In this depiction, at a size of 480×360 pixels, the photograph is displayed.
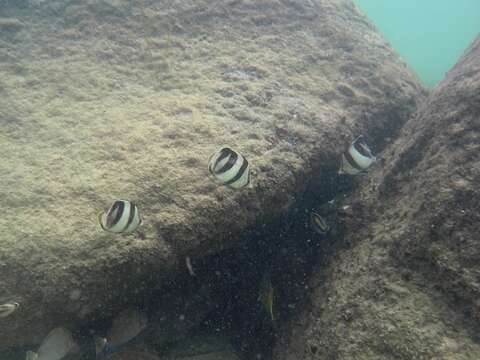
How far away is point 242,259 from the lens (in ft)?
15.6

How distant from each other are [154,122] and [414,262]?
131 inches

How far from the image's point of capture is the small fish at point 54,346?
11.0 ft

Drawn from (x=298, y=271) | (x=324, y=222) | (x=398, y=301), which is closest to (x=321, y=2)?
(x=324, y=222)

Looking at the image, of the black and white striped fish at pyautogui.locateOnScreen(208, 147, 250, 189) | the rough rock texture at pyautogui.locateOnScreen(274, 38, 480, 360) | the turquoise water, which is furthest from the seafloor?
the turquoise water

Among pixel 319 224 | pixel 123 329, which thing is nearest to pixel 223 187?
pixel 319 224

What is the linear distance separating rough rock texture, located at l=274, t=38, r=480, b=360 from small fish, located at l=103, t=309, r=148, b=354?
1.58 meters

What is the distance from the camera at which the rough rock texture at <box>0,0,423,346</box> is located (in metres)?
3.28

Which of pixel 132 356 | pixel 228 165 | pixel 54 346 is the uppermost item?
pixel 228 165

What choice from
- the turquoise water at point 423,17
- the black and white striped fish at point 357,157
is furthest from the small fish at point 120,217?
the turquoise water at point 423,17

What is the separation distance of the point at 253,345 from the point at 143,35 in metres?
5.13

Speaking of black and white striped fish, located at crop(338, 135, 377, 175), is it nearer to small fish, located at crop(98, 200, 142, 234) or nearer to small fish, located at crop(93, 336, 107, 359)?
small fish, located at crop(98, 200, 142, 234)

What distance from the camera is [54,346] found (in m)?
3.40

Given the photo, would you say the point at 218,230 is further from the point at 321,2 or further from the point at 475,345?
the point at 321,2

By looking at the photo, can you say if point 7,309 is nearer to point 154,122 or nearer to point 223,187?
point 223,187
